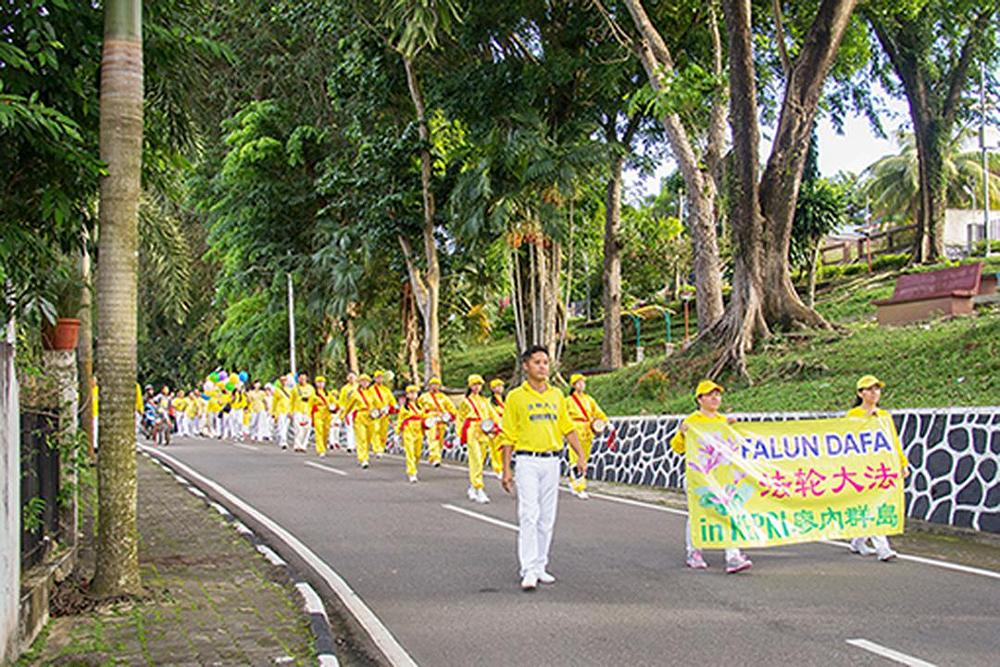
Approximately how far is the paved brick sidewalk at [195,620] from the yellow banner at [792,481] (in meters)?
3.66

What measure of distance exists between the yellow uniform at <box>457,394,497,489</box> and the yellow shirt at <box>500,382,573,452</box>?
21.5 feet

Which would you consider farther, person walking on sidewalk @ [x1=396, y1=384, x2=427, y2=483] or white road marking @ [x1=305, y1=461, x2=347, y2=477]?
white road marking @ [x1=305, y1=461, x2=347, y2=477]

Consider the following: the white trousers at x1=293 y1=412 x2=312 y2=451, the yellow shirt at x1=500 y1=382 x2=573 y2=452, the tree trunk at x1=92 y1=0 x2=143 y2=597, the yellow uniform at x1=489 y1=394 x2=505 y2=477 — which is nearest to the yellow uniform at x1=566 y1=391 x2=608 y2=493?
the yellow uniform at x1=489 y1=394 x2=505 y2=477

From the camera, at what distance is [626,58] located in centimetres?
2609

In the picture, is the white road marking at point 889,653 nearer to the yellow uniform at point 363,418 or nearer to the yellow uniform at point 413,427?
the yellow uniform at point 413,427

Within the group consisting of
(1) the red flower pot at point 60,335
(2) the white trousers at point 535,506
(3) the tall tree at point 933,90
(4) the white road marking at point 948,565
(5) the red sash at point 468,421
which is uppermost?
(3) the tall tree at point 933,90

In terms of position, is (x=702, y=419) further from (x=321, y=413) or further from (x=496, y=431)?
(x=321, y=413)

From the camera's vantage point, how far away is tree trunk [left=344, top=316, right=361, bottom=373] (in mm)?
36281

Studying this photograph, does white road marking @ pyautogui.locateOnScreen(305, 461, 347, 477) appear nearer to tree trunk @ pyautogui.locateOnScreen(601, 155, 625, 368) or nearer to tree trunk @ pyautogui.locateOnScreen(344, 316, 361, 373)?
tree trunk @ pyautogui.locateOnScreen(344, 316, 361, 373)

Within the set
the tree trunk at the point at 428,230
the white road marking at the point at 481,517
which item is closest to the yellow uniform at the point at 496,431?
the white road marking at the point at 481,517

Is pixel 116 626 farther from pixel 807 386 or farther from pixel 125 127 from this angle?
pixel 807 386

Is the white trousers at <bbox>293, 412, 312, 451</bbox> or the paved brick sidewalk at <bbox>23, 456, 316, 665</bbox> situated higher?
the white trousers at <bbox>293, 412, 312, 451</bbox>

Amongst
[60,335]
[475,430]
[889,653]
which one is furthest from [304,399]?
[889,653]

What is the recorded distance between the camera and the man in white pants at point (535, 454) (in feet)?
28.5
